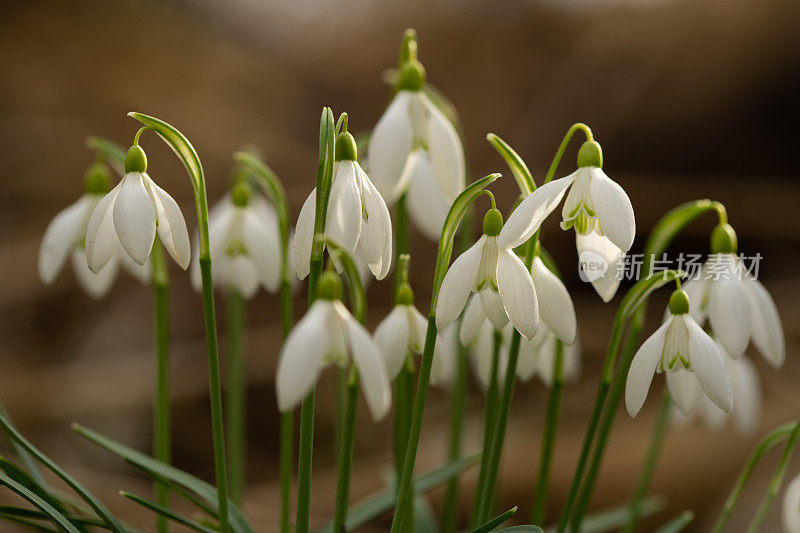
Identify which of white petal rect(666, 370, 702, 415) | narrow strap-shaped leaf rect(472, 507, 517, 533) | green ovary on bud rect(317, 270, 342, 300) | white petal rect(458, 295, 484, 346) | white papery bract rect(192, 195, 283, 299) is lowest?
narrow strap-shaped leaf rect(472, 507, 517, 533)

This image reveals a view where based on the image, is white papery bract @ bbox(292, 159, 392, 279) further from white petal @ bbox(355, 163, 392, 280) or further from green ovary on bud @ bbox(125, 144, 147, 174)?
green ovary on bud @ bbox(125, 144, 147, 174)

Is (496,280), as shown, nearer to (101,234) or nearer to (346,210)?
(346,210)

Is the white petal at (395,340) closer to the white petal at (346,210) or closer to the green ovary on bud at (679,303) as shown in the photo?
the white petal at (346,210)

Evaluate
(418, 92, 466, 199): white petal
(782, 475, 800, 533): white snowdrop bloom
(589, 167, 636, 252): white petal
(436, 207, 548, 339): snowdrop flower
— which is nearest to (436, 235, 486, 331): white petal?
(436, 207, 548, 339): snowdrop flower

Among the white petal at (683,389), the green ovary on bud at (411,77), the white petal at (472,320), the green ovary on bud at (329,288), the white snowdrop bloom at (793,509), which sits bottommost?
the white snowdrop bloom at (793,509)

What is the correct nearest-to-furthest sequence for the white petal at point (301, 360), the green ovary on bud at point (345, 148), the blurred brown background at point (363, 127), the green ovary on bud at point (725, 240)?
the white petal at point (301, 360) < the green ovary on bud at point (345, 148) < the green ovary on bud at point (725, 240) < the blurred brown background at point (363, 127)

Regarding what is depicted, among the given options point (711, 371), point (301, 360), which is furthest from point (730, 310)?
point (301, 360)

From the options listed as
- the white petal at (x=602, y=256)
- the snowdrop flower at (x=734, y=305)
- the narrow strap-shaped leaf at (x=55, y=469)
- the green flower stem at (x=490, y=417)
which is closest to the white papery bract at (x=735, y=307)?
the snowdrop flower at (x=734, y=305)
